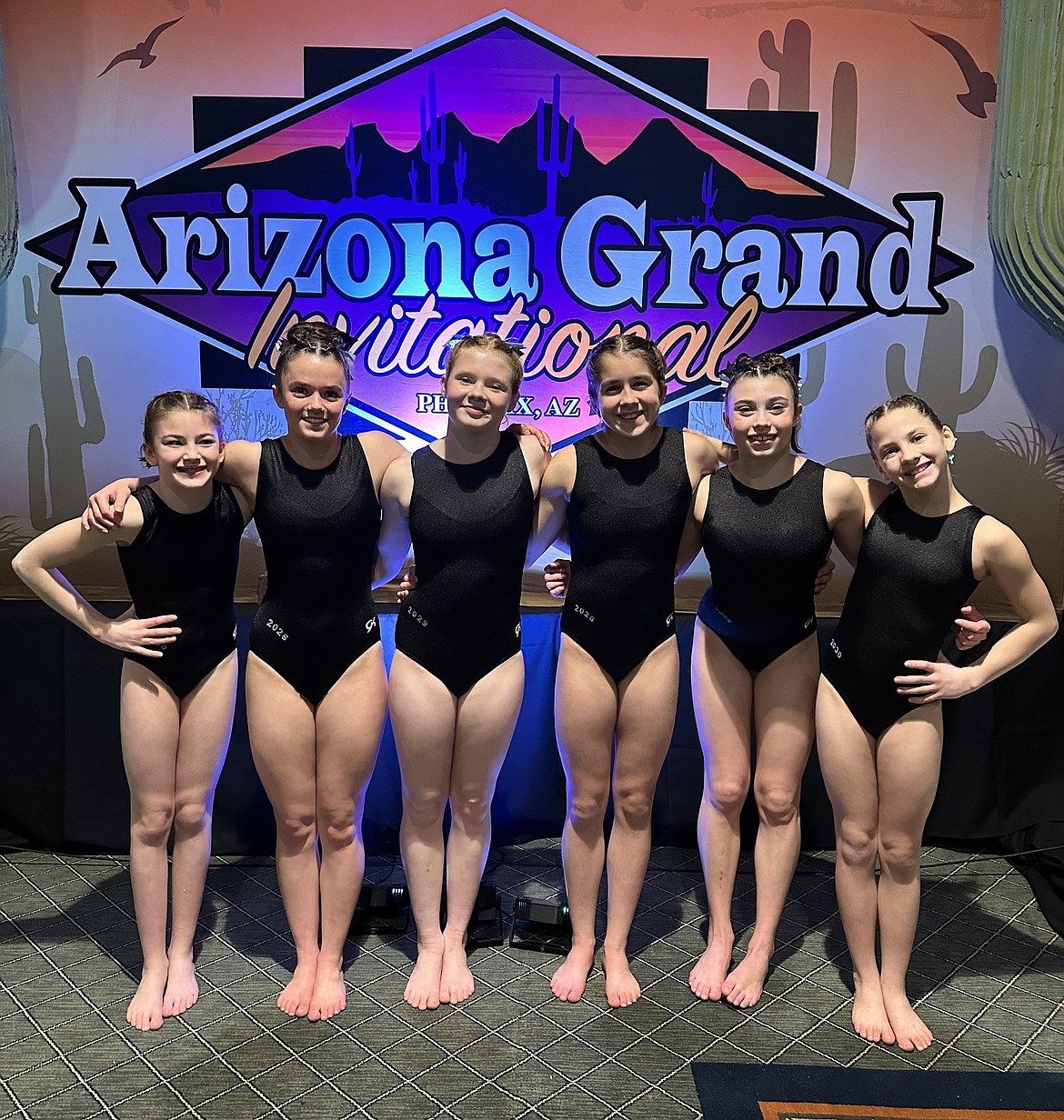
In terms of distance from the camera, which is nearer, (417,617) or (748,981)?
(417,617)

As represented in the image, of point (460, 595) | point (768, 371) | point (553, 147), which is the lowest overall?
point (460, 595)

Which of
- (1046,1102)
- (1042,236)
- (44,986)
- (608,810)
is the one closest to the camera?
(1046,1102)

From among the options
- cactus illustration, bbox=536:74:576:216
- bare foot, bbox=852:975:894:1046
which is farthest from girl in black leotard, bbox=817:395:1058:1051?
cactus illustration, bbox=536:74:576:216

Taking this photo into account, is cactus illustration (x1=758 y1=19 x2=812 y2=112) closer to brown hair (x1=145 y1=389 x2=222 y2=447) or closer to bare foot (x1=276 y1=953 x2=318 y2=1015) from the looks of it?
brown hair (x1=145 y1=389 x2=222 y2=447)

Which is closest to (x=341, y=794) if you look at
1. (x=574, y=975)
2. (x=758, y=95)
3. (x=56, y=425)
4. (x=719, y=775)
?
(x=574, y=975)

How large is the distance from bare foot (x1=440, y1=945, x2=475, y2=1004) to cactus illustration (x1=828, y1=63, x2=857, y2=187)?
281cm

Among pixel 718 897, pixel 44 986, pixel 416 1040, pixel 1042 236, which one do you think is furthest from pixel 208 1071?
pixel 1042 236

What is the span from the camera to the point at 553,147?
343 cm

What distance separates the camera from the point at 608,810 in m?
3.76

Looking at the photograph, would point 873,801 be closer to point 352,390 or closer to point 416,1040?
point 416,1040

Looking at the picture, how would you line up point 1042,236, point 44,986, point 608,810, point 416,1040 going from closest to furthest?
point 416,1040 → point 44,986 → point 1042,236 → point 608,810

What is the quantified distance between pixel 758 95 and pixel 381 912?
117 inches

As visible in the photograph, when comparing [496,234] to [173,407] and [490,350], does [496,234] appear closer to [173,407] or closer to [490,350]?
[490,350]

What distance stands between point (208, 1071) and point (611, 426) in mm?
1869
